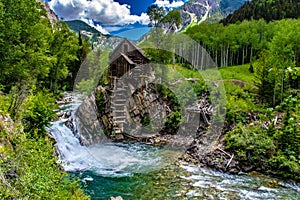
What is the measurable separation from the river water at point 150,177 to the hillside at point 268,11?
56.1 metres

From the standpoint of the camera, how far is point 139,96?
70.3 feet

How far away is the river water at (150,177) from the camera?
11281mm

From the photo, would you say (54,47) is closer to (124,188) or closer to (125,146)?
(125,146)

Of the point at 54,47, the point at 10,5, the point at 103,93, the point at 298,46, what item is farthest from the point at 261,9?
the point at 10,5

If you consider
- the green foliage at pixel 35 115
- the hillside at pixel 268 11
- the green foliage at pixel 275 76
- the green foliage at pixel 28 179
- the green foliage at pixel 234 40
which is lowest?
the green foliage at pixel 28 179

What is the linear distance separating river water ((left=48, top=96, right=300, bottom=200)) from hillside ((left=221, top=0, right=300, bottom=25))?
184 ft

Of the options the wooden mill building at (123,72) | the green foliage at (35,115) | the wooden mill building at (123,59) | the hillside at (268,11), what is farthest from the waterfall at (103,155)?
the hillside at (268,11)

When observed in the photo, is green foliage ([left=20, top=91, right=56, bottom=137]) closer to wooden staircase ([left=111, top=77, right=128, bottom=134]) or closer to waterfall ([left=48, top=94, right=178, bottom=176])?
waterfall ([left=48, top=94, right=178, bottom=176])

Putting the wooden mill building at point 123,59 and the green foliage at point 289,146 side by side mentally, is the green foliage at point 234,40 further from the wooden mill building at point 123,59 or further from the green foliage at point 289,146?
the green foliage at point 289,146

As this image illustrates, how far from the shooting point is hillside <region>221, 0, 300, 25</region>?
6075cm

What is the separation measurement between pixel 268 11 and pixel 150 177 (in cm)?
6357

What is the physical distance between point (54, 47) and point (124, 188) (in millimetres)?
22665

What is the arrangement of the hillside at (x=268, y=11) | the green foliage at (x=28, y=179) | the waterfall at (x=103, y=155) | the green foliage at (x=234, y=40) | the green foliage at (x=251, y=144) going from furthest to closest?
the hillside at (x=268, y=11)
the green foliage at (x=234, y=40)
the green foliage at (x=251, y=144)
the waterfall at (x=103, y=155)
the green foliage at (x=28, y=179)

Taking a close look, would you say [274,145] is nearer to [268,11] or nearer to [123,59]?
[123,59]
